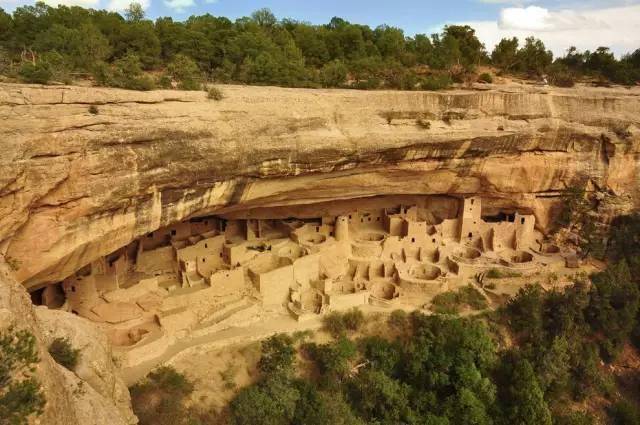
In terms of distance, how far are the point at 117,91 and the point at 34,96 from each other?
1660 mm

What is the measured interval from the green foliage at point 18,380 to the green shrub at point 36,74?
7.62 metres

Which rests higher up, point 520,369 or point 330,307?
point 330,307

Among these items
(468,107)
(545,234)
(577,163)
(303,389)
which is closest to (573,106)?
(577,163)

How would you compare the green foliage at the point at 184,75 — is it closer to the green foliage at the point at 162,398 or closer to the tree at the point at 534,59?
the green foliage at the point at 162,398

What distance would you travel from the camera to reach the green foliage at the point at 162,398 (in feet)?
34.9

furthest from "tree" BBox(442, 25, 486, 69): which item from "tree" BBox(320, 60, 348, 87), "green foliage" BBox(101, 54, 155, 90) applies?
"green foliage" BBox(101, 54, 155, 90)

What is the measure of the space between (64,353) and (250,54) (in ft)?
48.2

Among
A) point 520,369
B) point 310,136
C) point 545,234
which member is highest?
point 310,136

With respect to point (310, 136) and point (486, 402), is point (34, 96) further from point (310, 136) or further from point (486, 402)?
point (486, 402)

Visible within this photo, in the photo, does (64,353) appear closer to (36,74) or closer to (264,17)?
(36,74)

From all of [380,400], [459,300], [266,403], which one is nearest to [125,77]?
[266,403]

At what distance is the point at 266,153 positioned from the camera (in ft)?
38.5

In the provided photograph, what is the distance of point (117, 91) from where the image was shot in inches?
389

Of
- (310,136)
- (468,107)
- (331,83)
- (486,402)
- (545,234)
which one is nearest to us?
(310,136)
